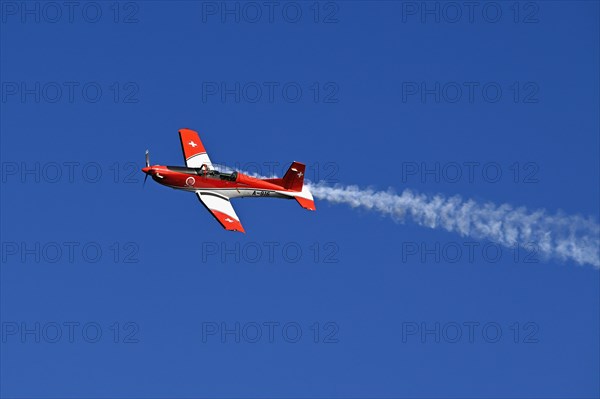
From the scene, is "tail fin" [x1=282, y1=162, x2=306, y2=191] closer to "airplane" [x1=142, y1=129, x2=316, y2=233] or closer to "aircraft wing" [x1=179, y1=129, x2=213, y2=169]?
"airplane" [x1=142, y1=129, x2=316, y2=233]

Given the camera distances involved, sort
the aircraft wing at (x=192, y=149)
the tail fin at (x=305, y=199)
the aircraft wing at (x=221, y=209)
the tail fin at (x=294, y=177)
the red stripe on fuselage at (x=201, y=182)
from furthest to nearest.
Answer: the aircraft wing at (x=192, y=149), the tail fin at (x=294, y=177), the tail fin at (x=305, y=199), the red stripe on fuselage at (x=201, y=182), the aircraft wing at (x=221, y=209)

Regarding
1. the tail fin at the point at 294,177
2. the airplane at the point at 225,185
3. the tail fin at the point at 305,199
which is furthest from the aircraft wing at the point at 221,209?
the tail fin at the point at 305,199

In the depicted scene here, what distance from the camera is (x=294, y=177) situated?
85.4 metres

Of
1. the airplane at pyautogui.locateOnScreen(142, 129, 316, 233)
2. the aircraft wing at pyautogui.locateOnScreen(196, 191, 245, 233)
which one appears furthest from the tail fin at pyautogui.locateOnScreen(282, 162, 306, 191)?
the aircraft wing at pyautogui.locateOnScreen(196, 191, 245, 233)

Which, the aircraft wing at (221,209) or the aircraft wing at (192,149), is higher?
the aircraft wing at (192,149)

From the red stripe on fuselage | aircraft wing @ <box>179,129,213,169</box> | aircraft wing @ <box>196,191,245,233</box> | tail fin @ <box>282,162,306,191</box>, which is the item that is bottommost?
aircraft wing @ <box>196,191,245,233</box>

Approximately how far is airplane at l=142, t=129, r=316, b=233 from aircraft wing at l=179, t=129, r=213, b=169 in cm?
56

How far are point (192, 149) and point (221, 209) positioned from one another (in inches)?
278

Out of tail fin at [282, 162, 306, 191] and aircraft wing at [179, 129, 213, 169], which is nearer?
tail fin at [282, 162, 306, 191]

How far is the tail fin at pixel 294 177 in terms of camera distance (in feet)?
279

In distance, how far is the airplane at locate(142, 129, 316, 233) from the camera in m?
83.1

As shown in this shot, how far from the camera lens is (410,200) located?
279 ft

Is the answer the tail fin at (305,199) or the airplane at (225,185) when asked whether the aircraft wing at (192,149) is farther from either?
the tail fin at (305,199)

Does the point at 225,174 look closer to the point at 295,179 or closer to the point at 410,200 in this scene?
the point at 295,179
